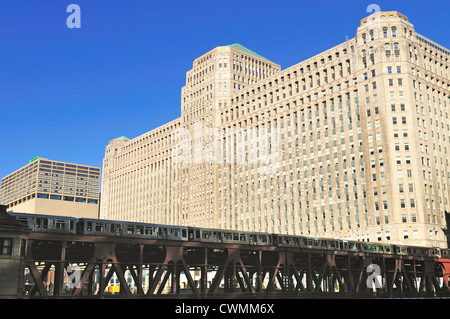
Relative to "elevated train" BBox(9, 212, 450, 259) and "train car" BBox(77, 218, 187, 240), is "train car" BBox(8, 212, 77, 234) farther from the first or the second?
"train car" BBox(77, 218, 187, 240)

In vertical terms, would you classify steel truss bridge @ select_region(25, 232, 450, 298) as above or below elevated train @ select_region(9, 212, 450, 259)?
below

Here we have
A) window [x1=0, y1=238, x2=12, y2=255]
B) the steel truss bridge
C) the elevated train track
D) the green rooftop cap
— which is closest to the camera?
window [x1=0, y1=238, x2=12, y2=255]

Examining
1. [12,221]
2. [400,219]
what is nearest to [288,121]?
[400,219]

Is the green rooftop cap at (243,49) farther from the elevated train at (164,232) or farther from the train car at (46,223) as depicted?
the train car at (46,223)

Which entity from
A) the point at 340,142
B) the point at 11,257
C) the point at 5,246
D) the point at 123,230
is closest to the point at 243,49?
the point at 340,142

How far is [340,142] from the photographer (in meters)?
129

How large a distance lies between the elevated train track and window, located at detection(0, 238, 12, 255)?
4.08 meters

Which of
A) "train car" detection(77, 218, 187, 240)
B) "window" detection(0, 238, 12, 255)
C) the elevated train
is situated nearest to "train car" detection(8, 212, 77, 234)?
the elevated train

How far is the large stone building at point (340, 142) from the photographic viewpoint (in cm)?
11619

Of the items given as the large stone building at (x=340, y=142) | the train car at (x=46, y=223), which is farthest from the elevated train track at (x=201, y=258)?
the large stone building at (x=340, y=142)

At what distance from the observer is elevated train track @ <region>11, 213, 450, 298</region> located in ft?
178

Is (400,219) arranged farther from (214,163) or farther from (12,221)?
(12,221)

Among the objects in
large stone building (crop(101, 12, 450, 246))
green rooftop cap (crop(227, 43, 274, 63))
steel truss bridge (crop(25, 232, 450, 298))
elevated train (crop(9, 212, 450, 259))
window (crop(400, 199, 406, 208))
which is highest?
green rooftop cap (crop(227, 43, 274, 63))

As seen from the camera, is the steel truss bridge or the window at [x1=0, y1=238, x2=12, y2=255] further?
the steel truss bridge
